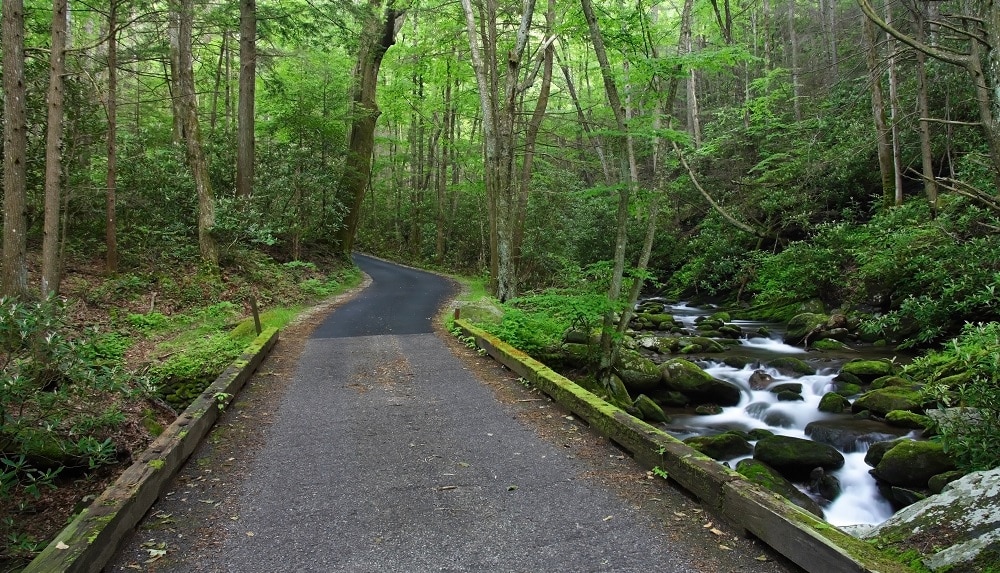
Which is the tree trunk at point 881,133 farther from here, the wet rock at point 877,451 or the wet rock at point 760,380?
the wet rock at point 877,451

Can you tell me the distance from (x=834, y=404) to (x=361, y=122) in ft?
67.6

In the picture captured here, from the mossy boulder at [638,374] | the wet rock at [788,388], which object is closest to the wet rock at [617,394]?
the mossy boulder at [638,374]

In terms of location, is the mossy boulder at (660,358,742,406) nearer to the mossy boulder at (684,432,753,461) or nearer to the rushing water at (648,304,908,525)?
the rushing water at (648,304,908,525)

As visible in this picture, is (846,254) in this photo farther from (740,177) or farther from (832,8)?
(832,8)

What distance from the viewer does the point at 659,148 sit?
27.5 feet

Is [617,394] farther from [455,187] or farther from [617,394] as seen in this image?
[455,187]

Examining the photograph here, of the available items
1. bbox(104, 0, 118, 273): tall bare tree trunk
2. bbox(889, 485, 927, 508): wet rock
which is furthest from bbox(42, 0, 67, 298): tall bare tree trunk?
bbox(889, 485, 927, 508): wet rock

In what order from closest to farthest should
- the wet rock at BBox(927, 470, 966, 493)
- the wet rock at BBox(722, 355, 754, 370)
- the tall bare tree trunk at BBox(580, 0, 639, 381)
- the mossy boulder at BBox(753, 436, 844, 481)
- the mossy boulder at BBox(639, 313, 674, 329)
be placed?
the wet rock at BBox(927, 470, 966, 493) < the mossy boulder at BBox(753, 436, 844, 481) < the tall bare tree trunk at BBox(580, 0, 639, 381) < the wet rock at BBox(722, 355, 754, 370) < the mossy boulder at BBox(639, 313, 674, 329)

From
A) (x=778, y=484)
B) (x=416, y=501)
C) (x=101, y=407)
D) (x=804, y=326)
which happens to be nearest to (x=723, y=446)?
(x=778, y=484)

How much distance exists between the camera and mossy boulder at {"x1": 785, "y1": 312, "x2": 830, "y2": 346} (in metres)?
13.6

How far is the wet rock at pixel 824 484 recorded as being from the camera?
667 centimetres

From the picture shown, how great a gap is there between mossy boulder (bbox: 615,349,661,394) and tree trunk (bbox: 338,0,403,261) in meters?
16.1

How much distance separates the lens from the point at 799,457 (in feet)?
23.5

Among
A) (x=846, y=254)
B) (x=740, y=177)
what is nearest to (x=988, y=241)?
(x=846, y=254)
